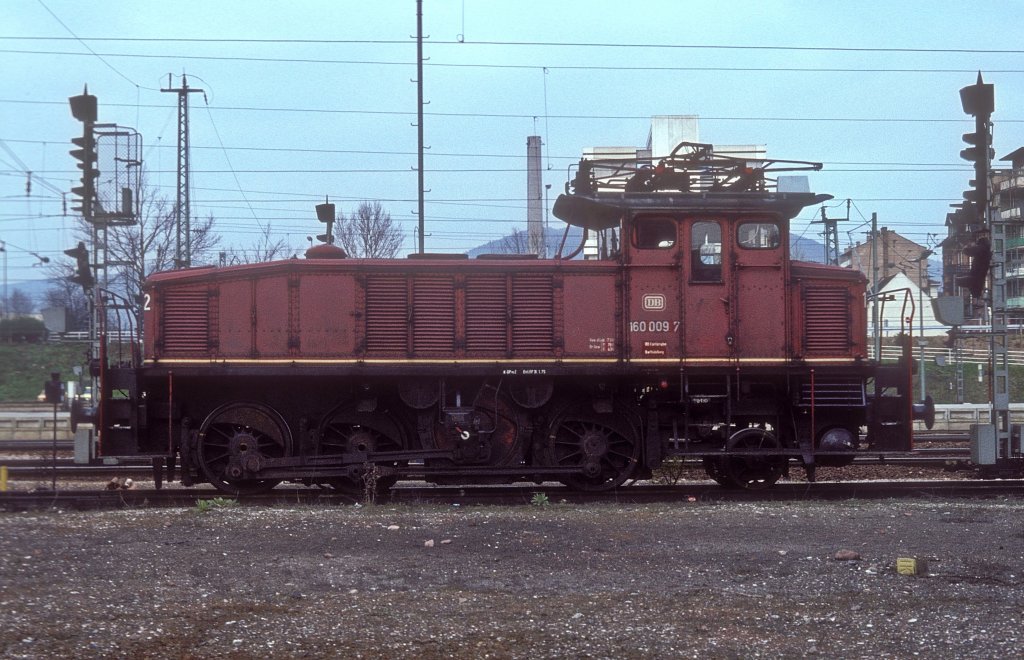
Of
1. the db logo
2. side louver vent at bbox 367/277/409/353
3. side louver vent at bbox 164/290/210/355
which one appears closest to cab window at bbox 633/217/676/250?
the db logo

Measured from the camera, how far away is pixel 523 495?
12.9 m

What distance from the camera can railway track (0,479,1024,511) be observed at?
11820 millimetres

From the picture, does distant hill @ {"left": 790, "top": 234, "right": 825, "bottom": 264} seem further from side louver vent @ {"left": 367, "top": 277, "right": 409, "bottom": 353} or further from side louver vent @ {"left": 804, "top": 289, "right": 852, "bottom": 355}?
side louver vent @ {"left": 367, "top": 277, "right": 409, "bottom": 353}

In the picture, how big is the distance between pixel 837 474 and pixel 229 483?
383 inches

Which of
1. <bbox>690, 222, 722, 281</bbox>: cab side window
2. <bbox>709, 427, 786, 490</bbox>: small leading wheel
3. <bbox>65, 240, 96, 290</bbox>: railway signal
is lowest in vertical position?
<bbox>709, 427, 786, 490</bbox>: small leading wheel

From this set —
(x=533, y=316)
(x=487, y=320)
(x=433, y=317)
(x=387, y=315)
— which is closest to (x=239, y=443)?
(x=387, y=315)

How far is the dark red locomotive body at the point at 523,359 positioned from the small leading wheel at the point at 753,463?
61 millimetres

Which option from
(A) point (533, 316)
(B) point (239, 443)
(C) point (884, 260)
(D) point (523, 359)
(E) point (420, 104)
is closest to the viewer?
(B) point (239, 443)

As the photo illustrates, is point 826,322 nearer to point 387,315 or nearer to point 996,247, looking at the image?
point 996,247

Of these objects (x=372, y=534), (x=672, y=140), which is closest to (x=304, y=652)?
(x=372, y=534)

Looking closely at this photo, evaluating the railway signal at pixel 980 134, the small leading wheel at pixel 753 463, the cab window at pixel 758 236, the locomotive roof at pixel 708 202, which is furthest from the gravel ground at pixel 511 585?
the railway signal at pixel 980 134

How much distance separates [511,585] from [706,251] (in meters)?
6.87

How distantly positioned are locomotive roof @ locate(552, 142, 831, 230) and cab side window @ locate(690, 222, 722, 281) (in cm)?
25

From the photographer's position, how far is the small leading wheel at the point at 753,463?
12.9 meters
